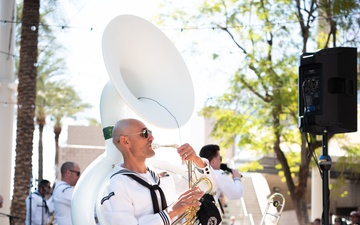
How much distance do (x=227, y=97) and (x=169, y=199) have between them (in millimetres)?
16351

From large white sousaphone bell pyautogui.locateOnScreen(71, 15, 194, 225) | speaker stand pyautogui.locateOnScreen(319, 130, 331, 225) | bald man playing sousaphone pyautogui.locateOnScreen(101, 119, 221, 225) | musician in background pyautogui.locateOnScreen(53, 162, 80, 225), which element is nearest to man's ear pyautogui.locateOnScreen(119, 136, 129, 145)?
bald man playing sousaphone pyautogui.locateOnScreen(101, 119, 221, 225)

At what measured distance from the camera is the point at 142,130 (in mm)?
5484

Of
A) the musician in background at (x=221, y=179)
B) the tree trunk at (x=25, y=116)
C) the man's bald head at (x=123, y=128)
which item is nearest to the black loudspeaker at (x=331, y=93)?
the musician in background at (x=221, y=179)

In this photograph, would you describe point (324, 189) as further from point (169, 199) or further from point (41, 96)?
point (41, 96)

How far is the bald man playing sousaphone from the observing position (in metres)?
5.17

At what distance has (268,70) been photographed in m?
21.1

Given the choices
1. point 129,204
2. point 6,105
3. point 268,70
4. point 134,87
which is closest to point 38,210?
point 134,87

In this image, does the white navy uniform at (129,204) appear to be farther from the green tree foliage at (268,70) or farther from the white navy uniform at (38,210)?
the green tree foliage at (268,70)

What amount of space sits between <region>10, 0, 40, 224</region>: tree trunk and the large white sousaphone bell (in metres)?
9.36

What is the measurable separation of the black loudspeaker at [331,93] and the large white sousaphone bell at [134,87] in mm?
1565

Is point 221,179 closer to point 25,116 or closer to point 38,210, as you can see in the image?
point 38,210

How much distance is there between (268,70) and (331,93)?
44.3 feet

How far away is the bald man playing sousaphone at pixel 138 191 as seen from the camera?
204 inches

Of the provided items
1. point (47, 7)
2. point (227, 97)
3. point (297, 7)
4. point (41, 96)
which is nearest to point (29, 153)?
point (47, 7)
